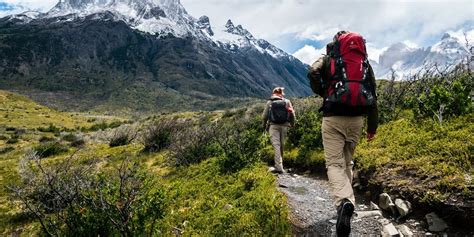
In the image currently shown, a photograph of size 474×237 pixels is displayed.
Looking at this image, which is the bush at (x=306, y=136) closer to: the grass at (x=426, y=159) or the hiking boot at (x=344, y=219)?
the grass at (x=426, y=159)

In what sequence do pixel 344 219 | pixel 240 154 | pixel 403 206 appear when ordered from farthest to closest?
pixel 240 154, pixel 403 206, pixel 344 219

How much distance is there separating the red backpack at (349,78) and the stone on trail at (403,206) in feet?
6.41

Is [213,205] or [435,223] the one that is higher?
[435,223]

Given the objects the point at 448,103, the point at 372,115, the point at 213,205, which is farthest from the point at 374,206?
the point at 448,103

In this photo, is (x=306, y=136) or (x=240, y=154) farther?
(x=306, y=136)

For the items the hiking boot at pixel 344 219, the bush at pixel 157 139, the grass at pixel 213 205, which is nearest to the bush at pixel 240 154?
the grass at pixel 213 205

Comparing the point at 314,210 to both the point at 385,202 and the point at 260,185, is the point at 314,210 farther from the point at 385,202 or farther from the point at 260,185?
the point at 260,185

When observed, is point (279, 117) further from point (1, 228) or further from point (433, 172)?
point (1, 228)

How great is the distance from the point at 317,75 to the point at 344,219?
212 cm

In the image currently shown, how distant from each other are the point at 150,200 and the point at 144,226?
17.5 inches

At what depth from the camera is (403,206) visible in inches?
261

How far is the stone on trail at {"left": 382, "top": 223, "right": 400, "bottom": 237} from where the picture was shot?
5.84 m

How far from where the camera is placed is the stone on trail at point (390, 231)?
584 cm

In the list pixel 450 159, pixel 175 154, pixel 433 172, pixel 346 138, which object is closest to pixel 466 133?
pixel 450 159
